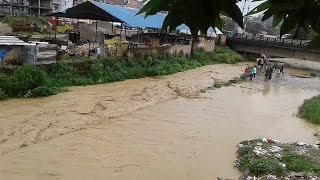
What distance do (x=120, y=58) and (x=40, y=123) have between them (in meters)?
8.26

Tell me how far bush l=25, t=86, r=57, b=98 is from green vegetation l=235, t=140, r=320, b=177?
300 inches

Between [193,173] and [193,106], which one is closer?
[193,173]

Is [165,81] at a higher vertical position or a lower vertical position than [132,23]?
lower

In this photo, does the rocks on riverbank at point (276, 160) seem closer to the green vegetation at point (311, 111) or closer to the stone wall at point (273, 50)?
the green vegetation at point (311, 111)

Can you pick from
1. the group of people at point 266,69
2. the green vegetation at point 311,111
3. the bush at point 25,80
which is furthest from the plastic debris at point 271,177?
the group of people at point 266,69

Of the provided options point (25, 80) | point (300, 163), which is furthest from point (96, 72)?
point (300, 163)

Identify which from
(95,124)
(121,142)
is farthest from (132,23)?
(121,142)

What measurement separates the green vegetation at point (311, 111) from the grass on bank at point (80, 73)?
8217 millimetres

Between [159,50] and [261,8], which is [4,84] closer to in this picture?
[159,50]

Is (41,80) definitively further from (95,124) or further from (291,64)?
(291,64)

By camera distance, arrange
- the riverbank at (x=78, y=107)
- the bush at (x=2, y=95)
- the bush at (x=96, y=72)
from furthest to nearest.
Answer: the bush at (x=96, y=72) < the bush at (x=2, y=95) < the riverbank at (x=78, y=107)

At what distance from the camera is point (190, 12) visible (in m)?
0.93

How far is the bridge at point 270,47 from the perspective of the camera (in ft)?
97.9

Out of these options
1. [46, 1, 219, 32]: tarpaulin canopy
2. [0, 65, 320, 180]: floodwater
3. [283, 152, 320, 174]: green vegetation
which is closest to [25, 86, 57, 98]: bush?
[0, 65, 320, 180]: floodwater
